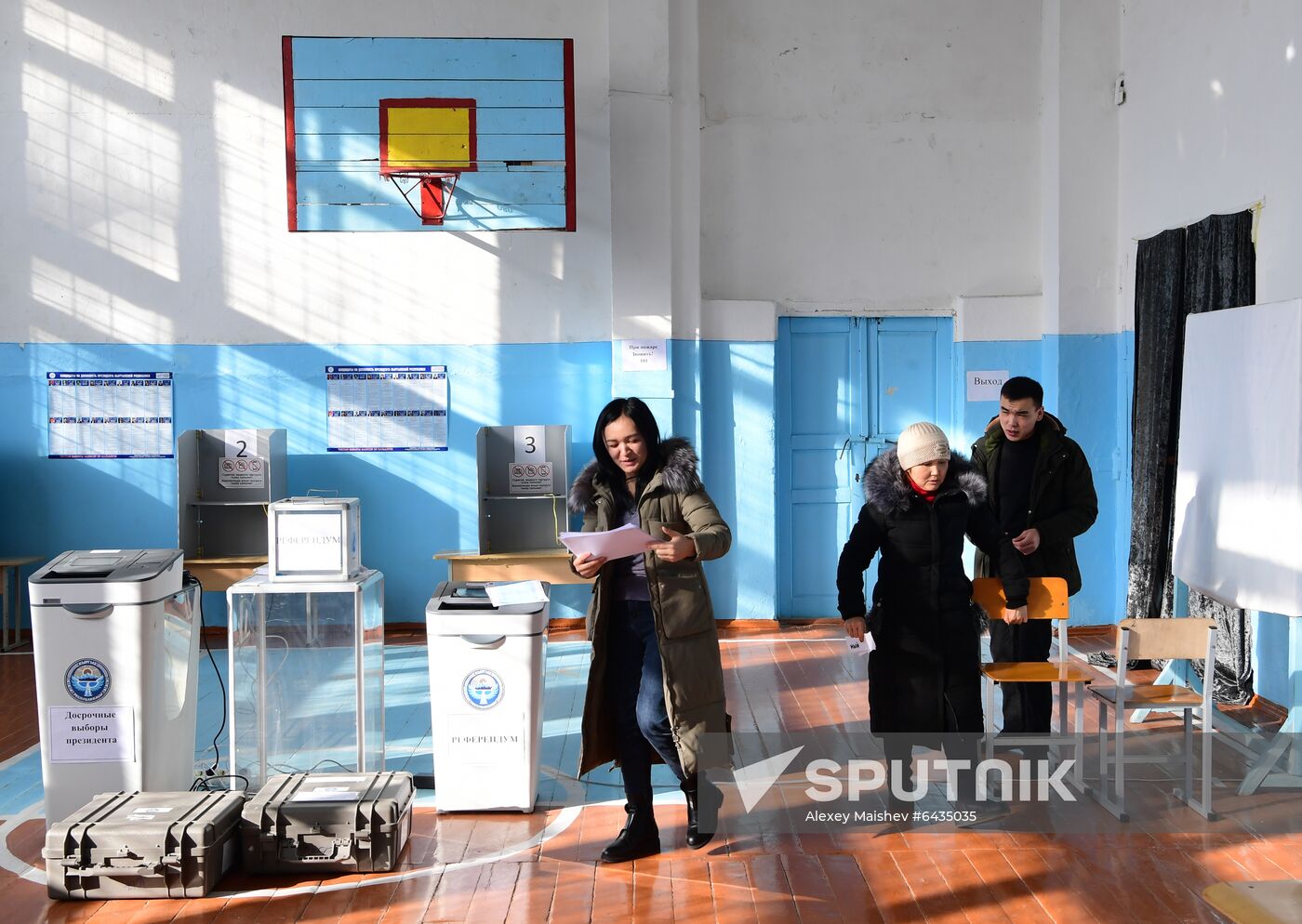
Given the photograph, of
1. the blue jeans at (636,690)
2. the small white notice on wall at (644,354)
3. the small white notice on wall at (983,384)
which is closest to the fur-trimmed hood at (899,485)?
the blue jeans at (636,690)

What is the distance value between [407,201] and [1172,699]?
5107 millimetres

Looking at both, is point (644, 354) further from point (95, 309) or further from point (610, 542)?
point (610, 542)

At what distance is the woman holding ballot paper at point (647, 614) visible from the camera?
334cm

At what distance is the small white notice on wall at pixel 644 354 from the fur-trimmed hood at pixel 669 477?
11.8 ft

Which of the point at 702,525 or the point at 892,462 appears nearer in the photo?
the point at 702,525

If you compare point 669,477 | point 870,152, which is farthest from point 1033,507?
point 870,152

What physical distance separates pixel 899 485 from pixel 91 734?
8.91ft

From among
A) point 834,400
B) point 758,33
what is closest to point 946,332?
point 834,400

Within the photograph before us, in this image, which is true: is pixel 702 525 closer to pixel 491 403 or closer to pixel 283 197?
pixel 491 403

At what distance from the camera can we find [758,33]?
7.29 metres

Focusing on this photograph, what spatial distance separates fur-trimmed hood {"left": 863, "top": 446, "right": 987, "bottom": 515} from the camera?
12.1 ft

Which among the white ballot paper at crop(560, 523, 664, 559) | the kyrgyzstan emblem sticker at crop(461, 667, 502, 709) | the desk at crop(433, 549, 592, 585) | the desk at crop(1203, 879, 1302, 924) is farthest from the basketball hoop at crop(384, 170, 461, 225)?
the desk at crop(1203, 879, 1302, 924)

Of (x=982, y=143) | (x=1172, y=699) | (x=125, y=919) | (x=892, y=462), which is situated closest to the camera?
(x=125, y=919)

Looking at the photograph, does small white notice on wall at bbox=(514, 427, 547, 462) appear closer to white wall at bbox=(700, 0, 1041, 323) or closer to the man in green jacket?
white wall at bbox=(700, 0, 1041, 323)
